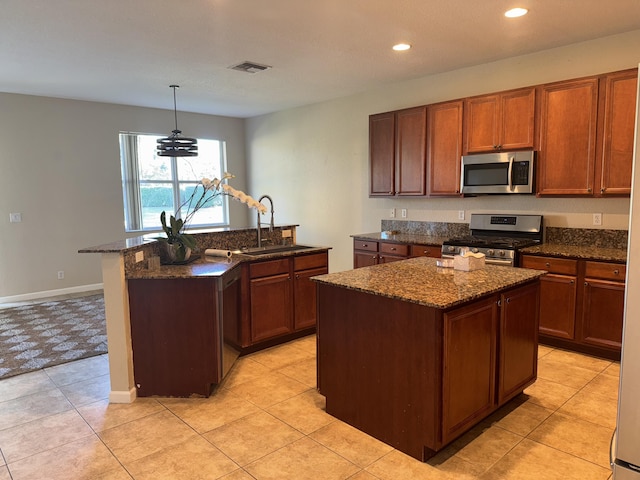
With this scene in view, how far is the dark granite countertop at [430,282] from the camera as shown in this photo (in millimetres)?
2148

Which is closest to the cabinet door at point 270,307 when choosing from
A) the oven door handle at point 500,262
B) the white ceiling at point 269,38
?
the oven door handle at point 500,262

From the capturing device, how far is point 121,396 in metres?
2.89

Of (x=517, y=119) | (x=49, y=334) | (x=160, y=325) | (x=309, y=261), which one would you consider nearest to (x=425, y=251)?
(x=309, y=261)

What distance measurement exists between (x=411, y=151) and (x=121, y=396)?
145 inches

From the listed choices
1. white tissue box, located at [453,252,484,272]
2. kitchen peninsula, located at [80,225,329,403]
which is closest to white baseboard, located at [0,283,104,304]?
kitchen peninsula, located at [80,225,329,403]

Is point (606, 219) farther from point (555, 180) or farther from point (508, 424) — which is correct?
point (508, 424)

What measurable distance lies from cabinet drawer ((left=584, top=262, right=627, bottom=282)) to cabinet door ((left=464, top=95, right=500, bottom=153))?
1.41 m

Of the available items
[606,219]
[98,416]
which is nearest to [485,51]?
[606,219]

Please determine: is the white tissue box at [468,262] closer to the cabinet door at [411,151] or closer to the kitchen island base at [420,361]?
the kitchen island base at [420,361]

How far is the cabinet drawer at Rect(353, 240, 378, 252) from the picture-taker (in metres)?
4.98

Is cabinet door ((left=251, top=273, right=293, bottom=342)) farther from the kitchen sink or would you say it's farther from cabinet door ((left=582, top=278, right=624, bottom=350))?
cabinet door ((left=582, top=278, right=624, bottom=350))

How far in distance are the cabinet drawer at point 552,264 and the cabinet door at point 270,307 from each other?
2.08 m

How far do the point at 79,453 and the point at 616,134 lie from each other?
4.27 meters

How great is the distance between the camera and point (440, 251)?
14.5 ft
